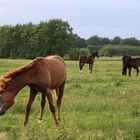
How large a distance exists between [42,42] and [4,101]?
91443mm

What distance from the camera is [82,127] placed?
33.3 feet

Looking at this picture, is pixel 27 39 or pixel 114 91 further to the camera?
pixel 27 39

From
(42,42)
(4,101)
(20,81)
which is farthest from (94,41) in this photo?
(4,101)

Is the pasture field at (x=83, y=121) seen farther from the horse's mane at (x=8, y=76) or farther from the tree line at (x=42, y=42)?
the tree line at (x=42, y=42)

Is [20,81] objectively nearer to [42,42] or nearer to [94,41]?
[42,42]

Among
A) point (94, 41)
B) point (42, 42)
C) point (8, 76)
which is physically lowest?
point (94, 41)

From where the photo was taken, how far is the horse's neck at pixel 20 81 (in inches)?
375

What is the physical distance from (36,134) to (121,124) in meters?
2.87

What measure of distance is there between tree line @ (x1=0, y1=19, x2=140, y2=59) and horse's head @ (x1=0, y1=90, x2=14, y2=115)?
80.6 meters

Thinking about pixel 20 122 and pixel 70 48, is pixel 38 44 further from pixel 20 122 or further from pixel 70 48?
pixel 20 122

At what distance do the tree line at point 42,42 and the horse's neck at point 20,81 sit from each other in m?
80.1

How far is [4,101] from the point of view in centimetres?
927

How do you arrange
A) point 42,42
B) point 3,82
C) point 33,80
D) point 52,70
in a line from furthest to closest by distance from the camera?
point 42,42 < point 52,70 < point 33,80 < point 3,82

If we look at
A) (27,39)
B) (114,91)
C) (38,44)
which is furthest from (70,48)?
(114,91)
